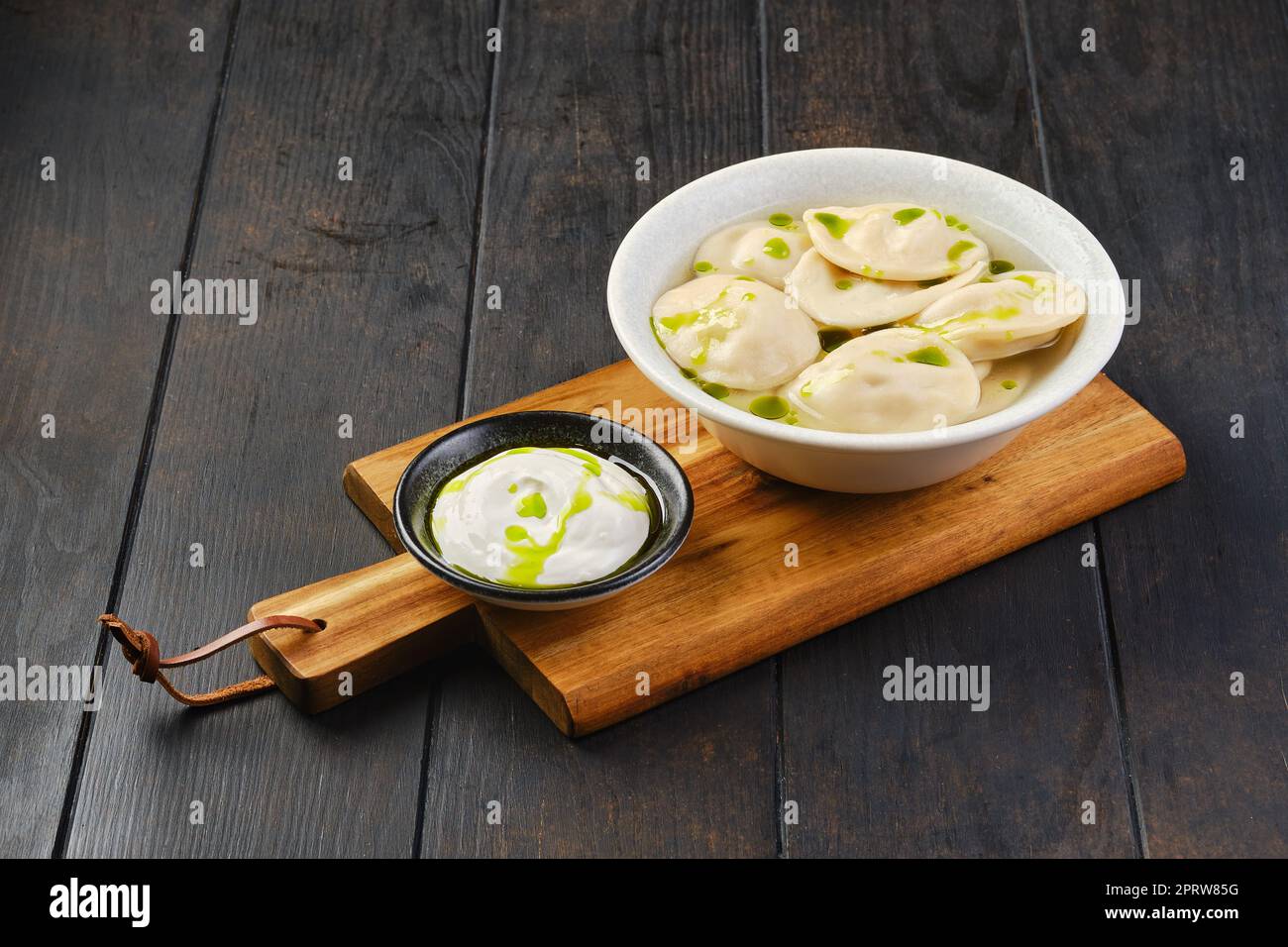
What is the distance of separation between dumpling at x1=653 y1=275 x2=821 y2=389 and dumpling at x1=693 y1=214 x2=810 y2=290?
0.18 ft

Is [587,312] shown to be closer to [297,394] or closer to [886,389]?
[297,394]

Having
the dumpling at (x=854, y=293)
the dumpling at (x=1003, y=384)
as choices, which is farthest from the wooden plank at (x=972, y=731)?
the dumpling at (x=854, y=293)

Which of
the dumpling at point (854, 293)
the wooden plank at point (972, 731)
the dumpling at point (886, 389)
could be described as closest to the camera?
the wooden plank at point (972, 731)

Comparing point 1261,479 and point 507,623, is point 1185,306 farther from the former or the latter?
point 507,623

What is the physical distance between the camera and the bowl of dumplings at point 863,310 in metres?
1.50

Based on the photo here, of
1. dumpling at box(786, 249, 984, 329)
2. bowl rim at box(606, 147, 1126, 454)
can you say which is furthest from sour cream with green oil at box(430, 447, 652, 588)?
dumpling at box(786, 249, 984, 329)

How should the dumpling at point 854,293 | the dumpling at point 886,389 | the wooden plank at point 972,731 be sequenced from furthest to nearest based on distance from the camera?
the dumpling at point 854,293
the dumpling at point 886,389
the wooden plank at point 972,731

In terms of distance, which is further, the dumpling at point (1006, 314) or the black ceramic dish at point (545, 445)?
the dumpling at point (1006, 314)

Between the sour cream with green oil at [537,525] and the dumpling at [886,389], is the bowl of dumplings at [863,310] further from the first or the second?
the sour cream with green oil at [537,525]

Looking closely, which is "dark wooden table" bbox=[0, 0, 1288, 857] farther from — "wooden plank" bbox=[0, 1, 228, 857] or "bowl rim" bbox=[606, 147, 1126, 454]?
"bowl rim" bbox=[606, 147, 1126, 454]

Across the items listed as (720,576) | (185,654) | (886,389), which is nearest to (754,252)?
(886,389)

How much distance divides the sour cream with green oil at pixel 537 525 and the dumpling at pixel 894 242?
1.29ft

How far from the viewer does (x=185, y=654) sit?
146cm

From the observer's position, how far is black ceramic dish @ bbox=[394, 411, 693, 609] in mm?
1392
